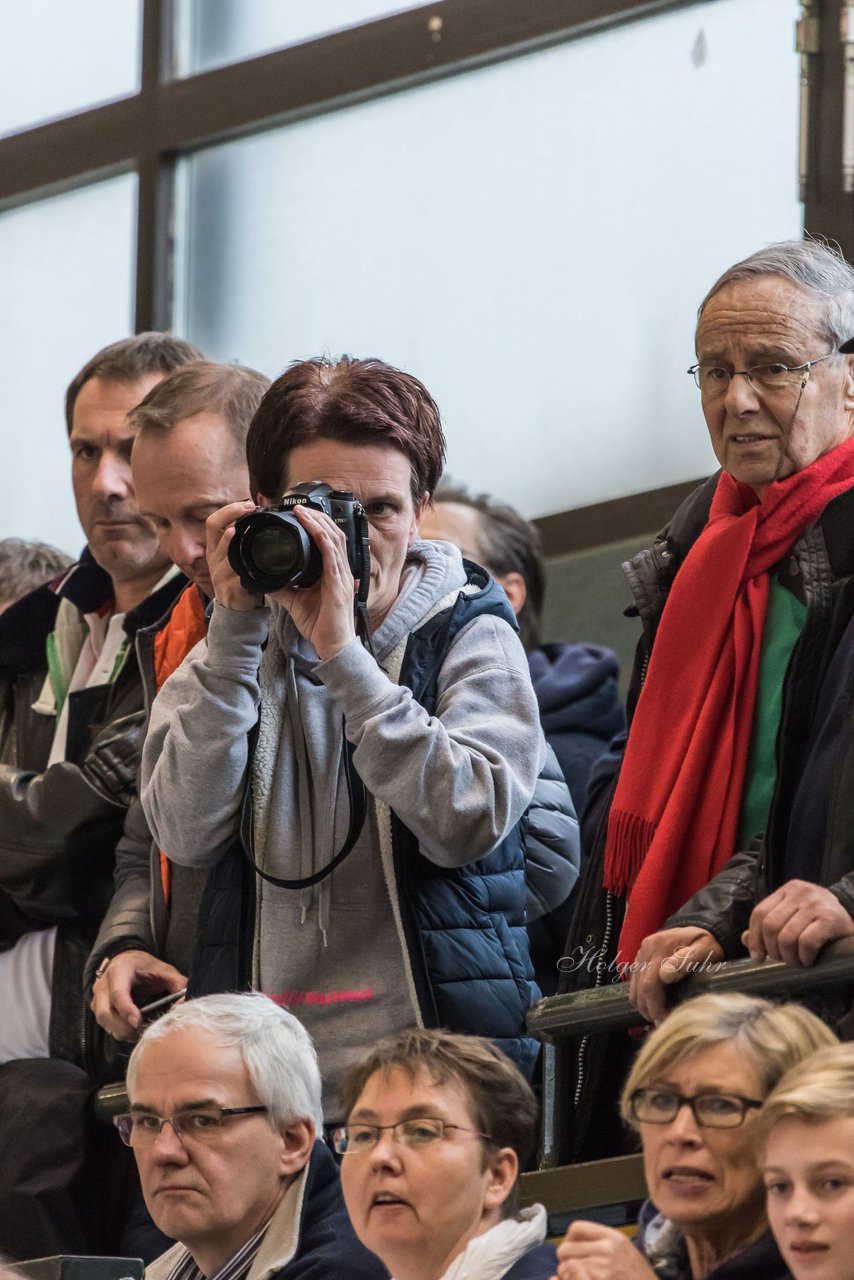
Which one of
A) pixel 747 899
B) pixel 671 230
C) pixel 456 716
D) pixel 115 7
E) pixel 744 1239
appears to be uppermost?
pixel 115 7

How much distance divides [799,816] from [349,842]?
0.51 m

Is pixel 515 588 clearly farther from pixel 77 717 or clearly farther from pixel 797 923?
pixel 797 923

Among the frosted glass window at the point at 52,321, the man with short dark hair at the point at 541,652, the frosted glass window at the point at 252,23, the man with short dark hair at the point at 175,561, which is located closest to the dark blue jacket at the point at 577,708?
the man with short dark hair at the point at 541,652

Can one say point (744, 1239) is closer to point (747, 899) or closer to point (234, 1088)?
point (747, 899)

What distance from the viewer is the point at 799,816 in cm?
256

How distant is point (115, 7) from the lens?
6363mm

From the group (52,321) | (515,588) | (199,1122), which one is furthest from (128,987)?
(52,321)

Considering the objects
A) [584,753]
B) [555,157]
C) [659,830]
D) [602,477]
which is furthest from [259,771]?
[555,157]

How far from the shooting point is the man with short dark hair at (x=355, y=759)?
A: 260cm

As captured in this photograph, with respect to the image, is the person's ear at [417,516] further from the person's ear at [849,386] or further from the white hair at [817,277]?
the person's ear at [849,386]

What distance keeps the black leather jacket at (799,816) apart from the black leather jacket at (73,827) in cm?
73

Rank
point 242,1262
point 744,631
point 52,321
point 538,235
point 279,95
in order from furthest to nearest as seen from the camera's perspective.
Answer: point 52,321
point 279,95
point 538,235
point 744,631
point 242,1262

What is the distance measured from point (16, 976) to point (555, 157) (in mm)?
2754

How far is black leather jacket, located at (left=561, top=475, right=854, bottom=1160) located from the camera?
99.3 inches
